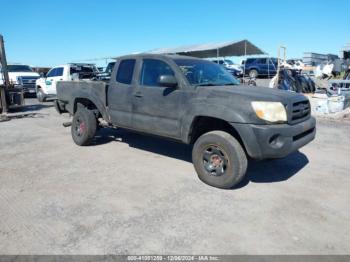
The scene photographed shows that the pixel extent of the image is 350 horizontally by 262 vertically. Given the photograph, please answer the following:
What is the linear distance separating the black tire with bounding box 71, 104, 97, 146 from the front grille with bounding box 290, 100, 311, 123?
13.0 feet

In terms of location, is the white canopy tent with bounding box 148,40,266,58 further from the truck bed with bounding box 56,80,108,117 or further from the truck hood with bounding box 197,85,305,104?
the truck hood with bounding box 197,85,305,104

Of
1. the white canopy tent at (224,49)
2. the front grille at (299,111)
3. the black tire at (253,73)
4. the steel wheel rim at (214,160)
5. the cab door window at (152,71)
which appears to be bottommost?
the steel wheel rim at (214,160)

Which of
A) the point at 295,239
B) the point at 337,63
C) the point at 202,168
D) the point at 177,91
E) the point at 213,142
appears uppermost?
the point at 337,63

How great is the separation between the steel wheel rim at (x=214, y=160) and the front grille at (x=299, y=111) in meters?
1.08

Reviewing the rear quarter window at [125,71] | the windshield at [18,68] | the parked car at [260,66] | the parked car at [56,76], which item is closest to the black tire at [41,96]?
the parked car at [56,76]

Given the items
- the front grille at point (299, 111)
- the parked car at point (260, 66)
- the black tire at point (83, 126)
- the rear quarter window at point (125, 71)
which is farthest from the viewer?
the parked car at point (260, 66)

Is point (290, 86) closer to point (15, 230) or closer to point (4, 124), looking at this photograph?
point (4, 124)

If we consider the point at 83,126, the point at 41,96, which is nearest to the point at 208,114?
the point at 83,126

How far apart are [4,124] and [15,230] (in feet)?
24.4

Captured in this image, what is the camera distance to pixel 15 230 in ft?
10.3

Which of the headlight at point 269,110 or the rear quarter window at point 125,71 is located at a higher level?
the rear quarter window at point 125,71

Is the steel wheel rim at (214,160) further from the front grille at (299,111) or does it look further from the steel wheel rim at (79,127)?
the steel wheel rim at (79,127)

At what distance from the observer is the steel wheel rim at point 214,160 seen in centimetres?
422

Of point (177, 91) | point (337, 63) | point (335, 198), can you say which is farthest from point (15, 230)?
point (337, 63)
